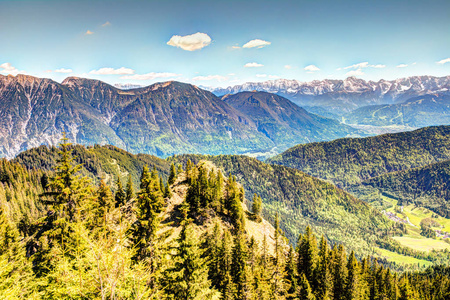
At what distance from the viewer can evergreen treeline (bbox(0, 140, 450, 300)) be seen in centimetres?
1485

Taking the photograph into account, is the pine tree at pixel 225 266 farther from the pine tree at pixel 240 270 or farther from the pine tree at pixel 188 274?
the pine tree at pixel 188 274

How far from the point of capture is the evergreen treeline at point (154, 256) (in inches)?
585

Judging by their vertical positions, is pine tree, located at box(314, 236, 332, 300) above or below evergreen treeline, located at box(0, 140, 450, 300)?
below

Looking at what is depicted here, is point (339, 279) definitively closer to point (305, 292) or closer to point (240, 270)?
point (305, 292)

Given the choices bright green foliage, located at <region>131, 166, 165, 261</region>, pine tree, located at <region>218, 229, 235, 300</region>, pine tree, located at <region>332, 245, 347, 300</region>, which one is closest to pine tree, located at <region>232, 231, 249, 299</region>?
pine tree, located at <region>218, 229, 235, 300</region>

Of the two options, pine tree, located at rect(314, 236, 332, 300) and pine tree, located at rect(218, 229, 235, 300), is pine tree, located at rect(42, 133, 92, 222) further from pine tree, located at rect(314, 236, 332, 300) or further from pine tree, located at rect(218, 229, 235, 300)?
pine tree, located at rect(314, 236, 332, 300)

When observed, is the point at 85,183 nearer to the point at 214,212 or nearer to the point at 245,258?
the point at 245,258

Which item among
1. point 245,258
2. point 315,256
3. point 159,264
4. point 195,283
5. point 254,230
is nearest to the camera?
point 195,283

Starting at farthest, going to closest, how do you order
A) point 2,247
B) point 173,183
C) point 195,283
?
point 173,183 → point 2,247 → point 195,283

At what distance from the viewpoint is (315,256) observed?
6819 centimetres

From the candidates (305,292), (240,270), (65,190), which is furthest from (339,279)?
(65,190)

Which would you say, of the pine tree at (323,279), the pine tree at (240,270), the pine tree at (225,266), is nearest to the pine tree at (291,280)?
the pine tree at (323,279)

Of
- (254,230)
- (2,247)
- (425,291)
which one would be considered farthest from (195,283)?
(425,291)

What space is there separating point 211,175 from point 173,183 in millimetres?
19421
